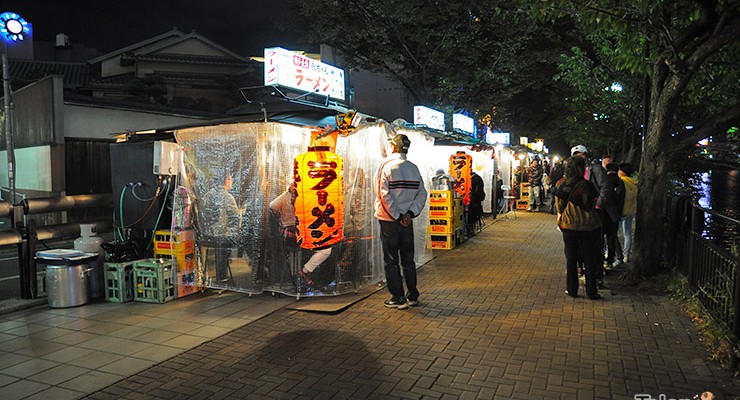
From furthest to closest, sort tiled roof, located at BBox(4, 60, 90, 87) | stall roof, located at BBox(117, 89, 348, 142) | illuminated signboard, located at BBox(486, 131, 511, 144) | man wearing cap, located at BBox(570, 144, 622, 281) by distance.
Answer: tiled roof, located at BBox(4, 60, 90, 87) < illuminated signboard, located at BBox(486, 131, 511, 144) < man wearing cap, located at BBox(570, 144, 622, 281) < stall roof, located at BBox(117, 89, 348, 142)

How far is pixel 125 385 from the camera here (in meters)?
4.46

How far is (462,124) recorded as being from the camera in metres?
18.1

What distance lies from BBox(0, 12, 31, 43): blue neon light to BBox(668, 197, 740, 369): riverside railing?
43.4ft

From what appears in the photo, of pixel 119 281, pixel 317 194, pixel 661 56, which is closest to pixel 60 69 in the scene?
pixel 119 281

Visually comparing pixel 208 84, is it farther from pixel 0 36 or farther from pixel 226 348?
pixel 226 348

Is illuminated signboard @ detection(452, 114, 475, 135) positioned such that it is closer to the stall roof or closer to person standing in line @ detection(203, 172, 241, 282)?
the stall roof

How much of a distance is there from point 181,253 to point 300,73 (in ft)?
10.9

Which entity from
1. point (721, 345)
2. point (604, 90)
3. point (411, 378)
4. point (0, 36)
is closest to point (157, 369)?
point (411, 378)

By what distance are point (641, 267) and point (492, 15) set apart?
13.6 metres

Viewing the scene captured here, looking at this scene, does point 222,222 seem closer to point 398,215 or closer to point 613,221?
point 398,215

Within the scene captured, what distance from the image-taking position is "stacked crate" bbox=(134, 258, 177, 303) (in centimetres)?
712

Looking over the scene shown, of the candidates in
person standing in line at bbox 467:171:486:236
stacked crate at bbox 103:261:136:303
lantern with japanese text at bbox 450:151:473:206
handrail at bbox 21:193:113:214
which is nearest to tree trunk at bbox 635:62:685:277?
lantern with japanese text at bbox 450:151:473:206

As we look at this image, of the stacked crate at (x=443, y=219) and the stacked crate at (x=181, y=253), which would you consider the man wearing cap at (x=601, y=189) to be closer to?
the stacked crate at (x=443, y=219)

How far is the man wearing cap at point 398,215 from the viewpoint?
266 inches
